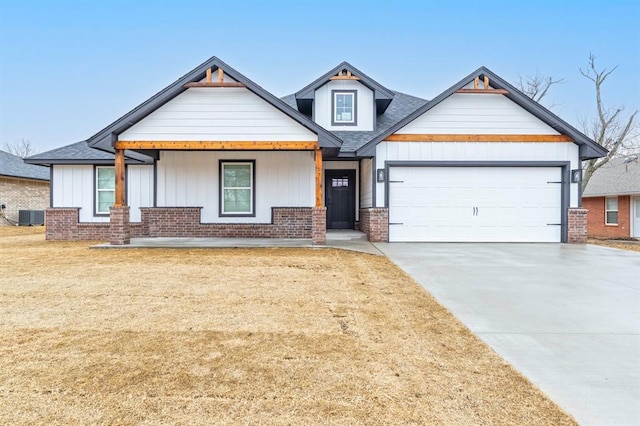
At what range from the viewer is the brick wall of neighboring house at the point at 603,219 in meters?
20.4

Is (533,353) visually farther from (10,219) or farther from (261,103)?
(10,219)

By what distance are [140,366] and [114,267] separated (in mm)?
5165

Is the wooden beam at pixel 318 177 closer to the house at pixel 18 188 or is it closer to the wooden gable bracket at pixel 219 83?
the wooden gable bracket at pixel 219 83

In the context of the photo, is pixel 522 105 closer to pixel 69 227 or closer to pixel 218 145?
pixel 218 145

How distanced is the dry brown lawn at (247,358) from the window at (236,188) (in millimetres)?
7024

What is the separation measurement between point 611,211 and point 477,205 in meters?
15.9

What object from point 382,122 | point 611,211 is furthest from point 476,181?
point 611,211

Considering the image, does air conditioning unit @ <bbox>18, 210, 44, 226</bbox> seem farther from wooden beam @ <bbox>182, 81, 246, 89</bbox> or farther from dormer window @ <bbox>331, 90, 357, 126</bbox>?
dormer window @ <bbox>331, 90, 357, 126</bbox>

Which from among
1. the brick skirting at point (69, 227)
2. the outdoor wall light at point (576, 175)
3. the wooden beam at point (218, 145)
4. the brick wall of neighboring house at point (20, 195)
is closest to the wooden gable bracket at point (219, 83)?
the wooden beam at point (218, 145)

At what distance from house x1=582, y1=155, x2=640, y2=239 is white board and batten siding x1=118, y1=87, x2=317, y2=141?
19.9 m

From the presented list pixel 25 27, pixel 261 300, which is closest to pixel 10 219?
pixel 25 27

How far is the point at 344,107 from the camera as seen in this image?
14070mm

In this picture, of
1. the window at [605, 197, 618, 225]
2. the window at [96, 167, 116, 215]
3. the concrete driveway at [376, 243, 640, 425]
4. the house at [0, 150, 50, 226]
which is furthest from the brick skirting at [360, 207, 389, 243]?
the house at [0, 150, 50, 226]

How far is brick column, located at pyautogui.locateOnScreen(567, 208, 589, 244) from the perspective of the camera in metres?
11.2
